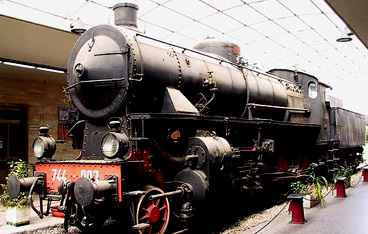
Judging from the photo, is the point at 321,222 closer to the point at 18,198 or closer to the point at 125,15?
the point at 125,15

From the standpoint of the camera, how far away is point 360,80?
32.8m

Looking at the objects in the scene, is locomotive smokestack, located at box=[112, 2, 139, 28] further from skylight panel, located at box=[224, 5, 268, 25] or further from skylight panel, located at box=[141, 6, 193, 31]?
skylight panel, located at box=[224, 5, 268, 25]

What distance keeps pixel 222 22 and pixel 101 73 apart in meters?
11.7

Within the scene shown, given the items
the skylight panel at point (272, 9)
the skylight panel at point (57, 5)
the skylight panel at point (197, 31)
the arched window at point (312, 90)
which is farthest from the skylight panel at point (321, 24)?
the skylight panel at point (57, 5)

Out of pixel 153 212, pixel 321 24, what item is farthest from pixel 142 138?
pixel 321 24

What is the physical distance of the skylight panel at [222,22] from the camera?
15.3m

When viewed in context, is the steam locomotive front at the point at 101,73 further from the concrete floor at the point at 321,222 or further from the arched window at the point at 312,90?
the arched window at the point at 312,90

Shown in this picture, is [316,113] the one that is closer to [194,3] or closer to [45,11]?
[194,3]

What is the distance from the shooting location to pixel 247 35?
1809cm

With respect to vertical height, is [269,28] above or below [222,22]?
above

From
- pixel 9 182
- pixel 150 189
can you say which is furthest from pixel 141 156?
pixel 9 182

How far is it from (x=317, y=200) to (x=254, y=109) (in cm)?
247

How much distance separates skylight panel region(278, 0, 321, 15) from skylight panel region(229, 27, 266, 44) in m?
2.53

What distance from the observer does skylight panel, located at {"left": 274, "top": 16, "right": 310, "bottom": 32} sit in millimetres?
16470
